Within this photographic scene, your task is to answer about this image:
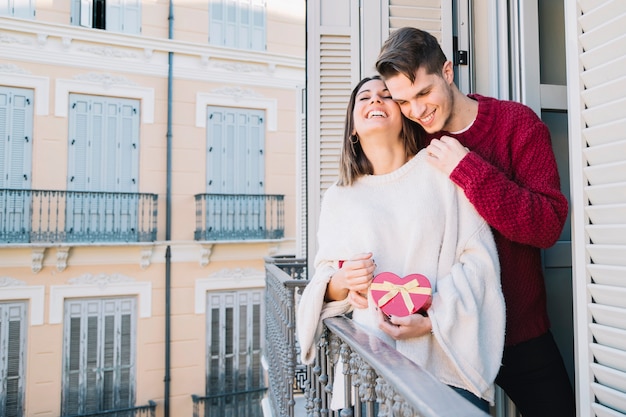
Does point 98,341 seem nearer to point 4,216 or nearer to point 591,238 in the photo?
point 4,216

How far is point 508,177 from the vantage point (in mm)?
1373

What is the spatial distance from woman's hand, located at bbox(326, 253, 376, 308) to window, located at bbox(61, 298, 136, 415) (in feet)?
27.8

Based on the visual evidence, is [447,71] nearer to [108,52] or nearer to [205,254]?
[205,254]

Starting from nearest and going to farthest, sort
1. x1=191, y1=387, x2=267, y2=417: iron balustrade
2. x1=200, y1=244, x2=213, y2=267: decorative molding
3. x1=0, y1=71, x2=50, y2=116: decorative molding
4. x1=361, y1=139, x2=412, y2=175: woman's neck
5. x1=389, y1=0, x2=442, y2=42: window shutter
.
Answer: x1=361, y1=139, x2=412, y2=175: woman's neck
x1=389, y1=0, x2=442, y2=42: window shutter
x1=0, y1=71, x2=50, y2=116: decorative molding
x1=191, y1=387, x2=267, y2=417: iron balustrade
x1=200, y1=244, x2=213, y2=267: decorative molding

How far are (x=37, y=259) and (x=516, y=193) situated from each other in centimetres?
893

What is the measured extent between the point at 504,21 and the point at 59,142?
852 centimetres

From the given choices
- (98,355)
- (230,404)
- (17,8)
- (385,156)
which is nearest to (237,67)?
(17,8)

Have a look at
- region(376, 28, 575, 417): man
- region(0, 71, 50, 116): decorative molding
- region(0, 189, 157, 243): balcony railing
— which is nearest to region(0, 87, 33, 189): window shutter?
region(0, 71, 50, 116): decorative molding

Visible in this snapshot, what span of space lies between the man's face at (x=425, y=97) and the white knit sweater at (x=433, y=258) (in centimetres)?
12

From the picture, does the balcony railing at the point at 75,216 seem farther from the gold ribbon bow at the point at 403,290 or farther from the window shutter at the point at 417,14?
the gold ribbon bow at the point at 403,290

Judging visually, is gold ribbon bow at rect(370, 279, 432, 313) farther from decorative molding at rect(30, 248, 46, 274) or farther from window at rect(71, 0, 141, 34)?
window at rect(71, 0, 141, 34)

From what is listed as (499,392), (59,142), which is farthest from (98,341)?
(499,392)

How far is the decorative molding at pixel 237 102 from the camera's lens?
376 inches

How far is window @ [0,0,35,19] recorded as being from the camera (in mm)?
8492
